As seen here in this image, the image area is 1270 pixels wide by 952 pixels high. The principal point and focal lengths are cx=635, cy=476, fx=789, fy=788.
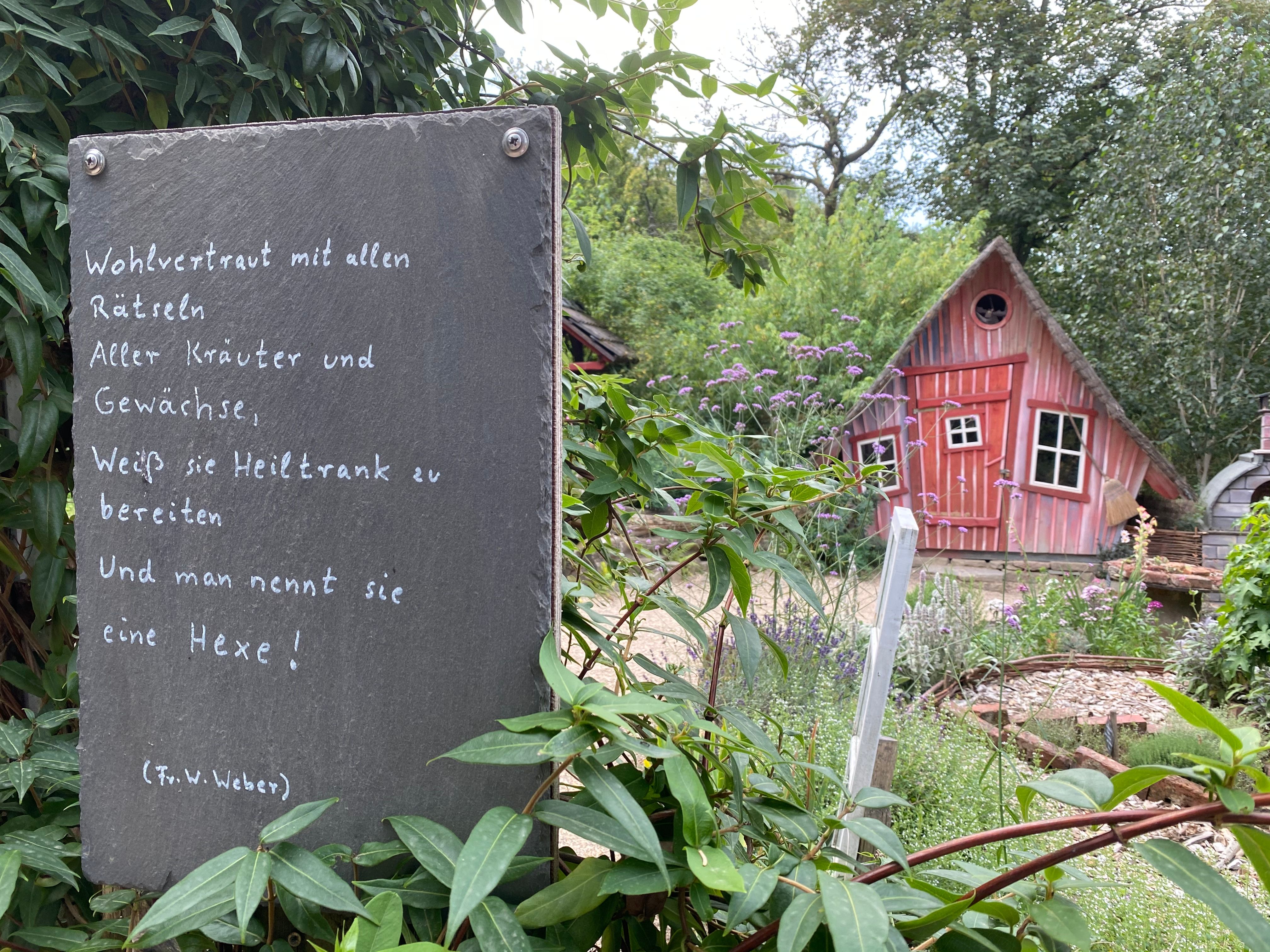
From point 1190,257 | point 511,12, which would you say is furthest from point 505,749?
point 1190,257

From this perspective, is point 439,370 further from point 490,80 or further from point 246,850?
point 490,80

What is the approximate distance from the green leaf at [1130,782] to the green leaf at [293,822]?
2.56 ft

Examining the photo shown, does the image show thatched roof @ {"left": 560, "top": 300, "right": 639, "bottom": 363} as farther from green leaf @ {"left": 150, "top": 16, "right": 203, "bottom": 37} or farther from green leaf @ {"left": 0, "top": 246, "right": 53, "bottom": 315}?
green leaf @ {"left": 0, "top": 246, "right": 53, "bottom": 315}

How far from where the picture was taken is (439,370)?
100 centimetres

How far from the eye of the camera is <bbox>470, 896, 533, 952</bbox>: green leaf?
0.78 metres

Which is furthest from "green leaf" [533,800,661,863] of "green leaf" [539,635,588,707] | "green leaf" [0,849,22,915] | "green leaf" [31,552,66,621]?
"green leaf" [31,552,66,621]

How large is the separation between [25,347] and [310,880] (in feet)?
2.90

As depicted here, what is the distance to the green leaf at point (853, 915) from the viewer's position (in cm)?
66

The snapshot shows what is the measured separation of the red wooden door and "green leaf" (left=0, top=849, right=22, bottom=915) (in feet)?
30.2

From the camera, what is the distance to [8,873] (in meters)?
0.89

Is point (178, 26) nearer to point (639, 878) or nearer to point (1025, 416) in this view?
point (639, 878)

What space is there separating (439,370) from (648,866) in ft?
2.06

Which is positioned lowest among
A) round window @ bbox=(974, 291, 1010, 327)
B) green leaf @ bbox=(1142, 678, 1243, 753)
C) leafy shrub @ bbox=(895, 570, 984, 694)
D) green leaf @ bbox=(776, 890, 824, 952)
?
leafy shrub @ bbox=(895, 570, 984, 694)

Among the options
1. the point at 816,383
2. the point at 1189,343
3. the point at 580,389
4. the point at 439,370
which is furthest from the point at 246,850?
the point at 1189,343
